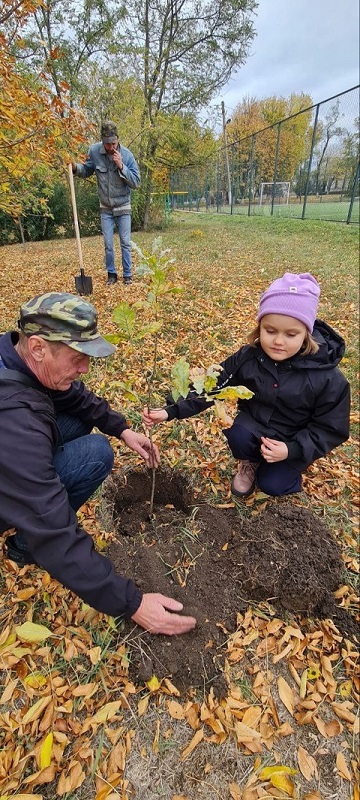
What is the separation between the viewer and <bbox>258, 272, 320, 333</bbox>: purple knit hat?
5.91 feet

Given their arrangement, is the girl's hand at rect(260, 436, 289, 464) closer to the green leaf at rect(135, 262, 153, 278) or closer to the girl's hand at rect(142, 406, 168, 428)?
the girl's hand at rect(142, 406, 168, 428)

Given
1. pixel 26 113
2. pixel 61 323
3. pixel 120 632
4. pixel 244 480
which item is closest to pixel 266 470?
pixel 244 480

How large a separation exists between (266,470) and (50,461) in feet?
4.39

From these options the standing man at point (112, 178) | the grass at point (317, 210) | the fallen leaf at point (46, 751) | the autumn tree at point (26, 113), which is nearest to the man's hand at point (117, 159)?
the standing man at point (112, 178)

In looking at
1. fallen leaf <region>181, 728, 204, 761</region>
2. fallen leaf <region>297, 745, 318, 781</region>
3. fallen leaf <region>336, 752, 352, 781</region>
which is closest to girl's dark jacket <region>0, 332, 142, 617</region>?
fallen leaf <region>181, 728, 204, 761</region>

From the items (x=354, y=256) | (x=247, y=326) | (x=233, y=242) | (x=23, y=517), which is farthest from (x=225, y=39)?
(x=23, y=517)

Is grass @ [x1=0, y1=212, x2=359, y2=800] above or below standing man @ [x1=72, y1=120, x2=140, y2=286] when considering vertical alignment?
below

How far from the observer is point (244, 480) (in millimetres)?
2328

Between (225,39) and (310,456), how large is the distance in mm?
18084

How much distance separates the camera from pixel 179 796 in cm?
127

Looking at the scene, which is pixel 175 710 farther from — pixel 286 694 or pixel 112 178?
pixel 112 178

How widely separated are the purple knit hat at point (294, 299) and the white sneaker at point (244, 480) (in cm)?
90

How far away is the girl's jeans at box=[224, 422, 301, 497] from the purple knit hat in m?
0.70

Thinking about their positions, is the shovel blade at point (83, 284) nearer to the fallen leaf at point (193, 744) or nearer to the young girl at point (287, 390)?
the young girl at point (287, 390)
